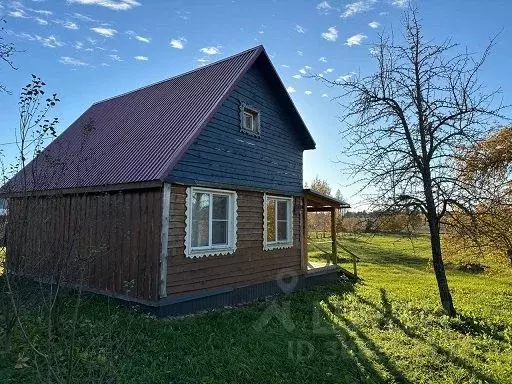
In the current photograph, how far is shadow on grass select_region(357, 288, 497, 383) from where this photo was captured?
20.5ft

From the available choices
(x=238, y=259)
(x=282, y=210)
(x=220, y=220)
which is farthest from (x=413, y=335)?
(x=282, y=210)

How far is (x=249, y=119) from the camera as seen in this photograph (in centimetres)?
1208

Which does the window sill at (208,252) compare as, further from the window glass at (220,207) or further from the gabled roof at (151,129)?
the gabled roof at (151,129)

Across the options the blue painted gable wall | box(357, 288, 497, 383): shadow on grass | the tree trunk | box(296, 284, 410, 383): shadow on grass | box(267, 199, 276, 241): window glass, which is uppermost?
the blue painted gable wall

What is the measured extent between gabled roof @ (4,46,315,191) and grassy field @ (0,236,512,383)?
3212 mm

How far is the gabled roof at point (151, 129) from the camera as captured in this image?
9062 millimetres

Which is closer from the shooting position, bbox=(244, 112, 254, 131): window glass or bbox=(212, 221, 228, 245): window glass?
bbox=(212, 221, 228, 245): window glass

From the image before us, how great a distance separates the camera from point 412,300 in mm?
12195

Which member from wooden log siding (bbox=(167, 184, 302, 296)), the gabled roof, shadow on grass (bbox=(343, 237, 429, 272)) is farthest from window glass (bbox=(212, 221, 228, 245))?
shadow on grass (bbox=(343, 237, 429, 272))

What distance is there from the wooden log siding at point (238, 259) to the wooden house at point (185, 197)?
0.03 metres

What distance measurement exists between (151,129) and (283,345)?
722 centimetres

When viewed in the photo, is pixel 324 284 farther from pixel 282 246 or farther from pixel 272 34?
pixel 272 34

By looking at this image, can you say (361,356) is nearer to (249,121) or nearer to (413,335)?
(413,335)

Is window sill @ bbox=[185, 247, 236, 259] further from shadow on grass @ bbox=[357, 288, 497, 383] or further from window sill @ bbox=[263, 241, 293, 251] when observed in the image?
shadow on grass @ bbox=[357, 288, 497, 383]
